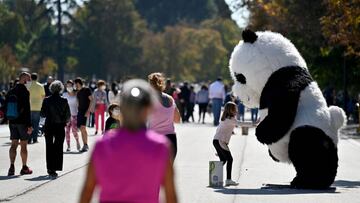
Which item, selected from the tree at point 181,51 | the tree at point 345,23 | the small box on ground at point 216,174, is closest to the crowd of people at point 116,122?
the small box on ground at point 216,174

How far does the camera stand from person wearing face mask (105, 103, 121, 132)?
1420 centimetres

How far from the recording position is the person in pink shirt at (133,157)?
5988mm

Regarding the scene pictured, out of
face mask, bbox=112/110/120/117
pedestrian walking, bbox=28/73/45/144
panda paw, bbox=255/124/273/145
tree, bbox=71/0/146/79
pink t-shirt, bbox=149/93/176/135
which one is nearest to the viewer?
pink t-shirt, bbox=149/93/176/135

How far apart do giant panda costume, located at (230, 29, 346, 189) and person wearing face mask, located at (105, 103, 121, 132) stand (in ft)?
6.49

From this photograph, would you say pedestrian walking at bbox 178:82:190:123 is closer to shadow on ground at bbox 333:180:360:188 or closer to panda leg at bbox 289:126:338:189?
shadow on ground at bbox 333:180:360:188

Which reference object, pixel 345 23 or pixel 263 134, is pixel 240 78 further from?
pixel 345 23

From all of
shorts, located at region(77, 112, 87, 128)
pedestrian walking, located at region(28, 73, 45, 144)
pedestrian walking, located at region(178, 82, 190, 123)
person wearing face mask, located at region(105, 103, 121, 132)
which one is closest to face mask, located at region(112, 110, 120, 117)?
person wearing face mask, located at region(105, 103, 121, 132)

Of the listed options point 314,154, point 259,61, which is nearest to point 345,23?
point 259,61

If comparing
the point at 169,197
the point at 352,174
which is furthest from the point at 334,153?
the point at 169,197

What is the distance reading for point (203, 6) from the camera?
131 m

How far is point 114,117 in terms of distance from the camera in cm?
1446

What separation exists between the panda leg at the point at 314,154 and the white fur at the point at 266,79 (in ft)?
0.38

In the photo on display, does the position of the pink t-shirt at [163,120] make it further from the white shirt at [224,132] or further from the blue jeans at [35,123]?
the blue jeans at [35,123]

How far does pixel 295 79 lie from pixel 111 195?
842 centimetres
